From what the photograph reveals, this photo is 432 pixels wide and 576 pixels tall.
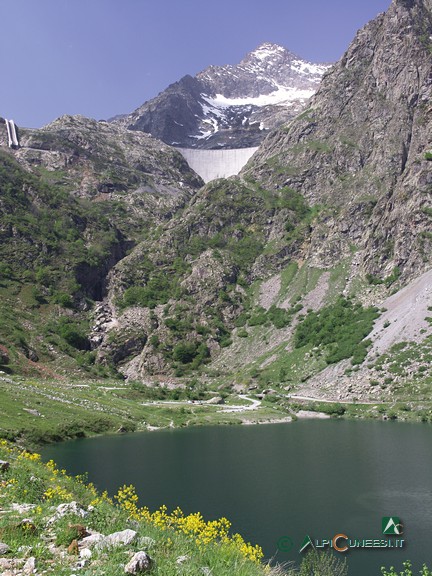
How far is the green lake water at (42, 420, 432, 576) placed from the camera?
96.5 ft

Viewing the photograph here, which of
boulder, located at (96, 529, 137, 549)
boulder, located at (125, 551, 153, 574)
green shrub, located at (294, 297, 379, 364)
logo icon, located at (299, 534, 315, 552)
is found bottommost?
logo icon, located at (299, 534, 315, 552)

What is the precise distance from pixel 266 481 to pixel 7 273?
147 meters

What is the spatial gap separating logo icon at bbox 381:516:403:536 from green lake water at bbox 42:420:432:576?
38 centimetres

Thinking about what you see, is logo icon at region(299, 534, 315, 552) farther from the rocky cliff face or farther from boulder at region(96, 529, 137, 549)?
the rocky cliff face

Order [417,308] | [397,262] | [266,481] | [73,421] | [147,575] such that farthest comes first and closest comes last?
1. [397,262]
2. [417,308]
3. [73,421]
4. [266,481]
5. [147,575]

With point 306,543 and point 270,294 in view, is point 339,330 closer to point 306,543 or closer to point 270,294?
point 270,294

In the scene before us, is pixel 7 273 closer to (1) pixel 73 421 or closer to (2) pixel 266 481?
(1) pixel 73 421

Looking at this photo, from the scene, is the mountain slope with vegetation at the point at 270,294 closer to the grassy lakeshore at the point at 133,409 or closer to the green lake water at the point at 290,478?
the grassy lakeshore at the point at 133,409

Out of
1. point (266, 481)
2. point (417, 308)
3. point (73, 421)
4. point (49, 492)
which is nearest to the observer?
point (49, 492)

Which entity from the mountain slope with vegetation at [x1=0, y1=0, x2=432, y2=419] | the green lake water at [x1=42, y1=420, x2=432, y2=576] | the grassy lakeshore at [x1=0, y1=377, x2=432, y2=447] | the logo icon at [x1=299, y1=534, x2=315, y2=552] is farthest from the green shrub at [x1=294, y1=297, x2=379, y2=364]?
the logo icon at [x1=299, y1=534, x2=315, y2=552]

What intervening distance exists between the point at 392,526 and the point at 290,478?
13.9 metres

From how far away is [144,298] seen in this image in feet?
589

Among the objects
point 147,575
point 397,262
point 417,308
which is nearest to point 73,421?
point 147,575

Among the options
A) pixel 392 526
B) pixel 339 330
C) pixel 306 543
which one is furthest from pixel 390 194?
pixel 306 543
